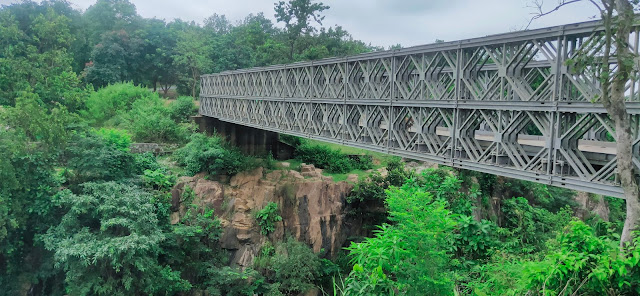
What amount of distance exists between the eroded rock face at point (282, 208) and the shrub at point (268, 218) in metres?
0.23

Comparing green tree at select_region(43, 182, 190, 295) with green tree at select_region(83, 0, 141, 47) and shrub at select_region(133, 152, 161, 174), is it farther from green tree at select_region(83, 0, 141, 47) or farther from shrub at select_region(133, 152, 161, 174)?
green tree at select_region(83, 0, 141, 47)

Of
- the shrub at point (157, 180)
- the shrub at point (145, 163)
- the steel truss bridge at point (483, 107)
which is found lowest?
the shrub at point (157, 180)

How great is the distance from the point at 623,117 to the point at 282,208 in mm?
14284

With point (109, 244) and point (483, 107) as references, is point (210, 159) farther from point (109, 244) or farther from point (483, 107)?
point (483, 107)

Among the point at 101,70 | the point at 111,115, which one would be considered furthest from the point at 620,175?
the point at 101,70

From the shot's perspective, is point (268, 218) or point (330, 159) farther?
point (330, 159)

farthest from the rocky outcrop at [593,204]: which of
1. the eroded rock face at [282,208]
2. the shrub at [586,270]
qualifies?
the shrub at [586,270]

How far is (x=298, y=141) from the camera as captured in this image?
86.1 ft

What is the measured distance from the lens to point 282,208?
63.6 feet

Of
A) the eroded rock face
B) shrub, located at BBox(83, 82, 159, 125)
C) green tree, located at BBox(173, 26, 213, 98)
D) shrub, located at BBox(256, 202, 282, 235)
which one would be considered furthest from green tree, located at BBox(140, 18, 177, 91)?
shrub, located at BBox(256, 202, 282, 235)

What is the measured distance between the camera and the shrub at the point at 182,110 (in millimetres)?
27000

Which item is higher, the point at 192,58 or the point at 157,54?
the point at 157,54

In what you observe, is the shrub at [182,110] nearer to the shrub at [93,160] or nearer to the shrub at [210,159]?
the shrub at [210,159]

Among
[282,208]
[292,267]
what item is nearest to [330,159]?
[282,208]
